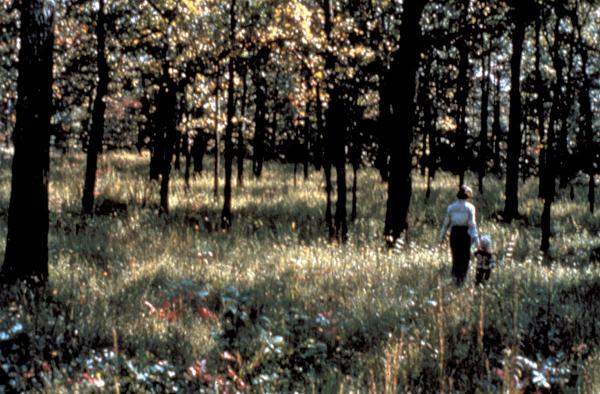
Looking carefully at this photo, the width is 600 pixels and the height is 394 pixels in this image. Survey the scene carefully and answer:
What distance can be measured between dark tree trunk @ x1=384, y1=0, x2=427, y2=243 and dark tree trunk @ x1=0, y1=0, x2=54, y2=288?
289 inches

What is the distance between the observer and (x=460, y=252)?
28.2ft

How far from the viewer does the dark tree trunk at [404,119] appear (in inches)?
482

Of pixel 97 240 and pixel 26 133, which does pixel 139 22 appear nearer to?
pixel 97 240

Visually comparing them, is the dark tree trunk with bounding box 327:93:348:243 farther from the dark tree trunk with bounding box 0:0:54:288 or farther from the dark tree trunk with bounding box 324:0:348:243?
the dark tree trunk with bounding box 0:0:54:288

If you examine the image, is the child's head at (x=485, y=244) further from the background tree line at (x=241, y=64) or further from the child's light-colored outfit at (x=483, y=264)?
the background tree line at (x=241, y=64)

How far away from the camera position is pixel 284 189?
22047 millimetres

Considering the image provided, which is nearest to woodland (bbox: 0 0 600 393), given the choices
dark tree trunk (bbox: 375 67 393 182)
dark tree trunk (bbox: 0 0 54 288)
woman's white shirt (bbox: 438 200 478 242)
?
dark tree trunk (bbox: 0 0 54 288)

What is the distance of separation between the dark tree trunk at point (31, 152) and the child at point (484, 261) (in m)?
5.78

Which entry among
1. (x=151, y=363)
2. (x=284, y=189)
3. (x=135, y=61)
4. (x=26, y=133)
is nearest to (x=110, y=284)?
(x=26, y=133)

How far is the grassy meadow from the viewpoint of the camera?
182 inches

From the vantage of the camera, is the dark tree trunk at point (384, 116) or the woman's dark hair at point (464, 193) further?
the dark tree trunk at point (384, 116)

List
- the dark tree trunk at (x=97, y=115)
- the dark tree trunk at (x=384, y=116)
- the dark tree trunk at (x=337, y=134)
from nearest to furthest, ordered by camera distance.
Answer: the dark tree trunk at (x=337, y=134) < the dark tree trunk at (x=97, y=115) < the dark tree trunk at (x=384, y=116)

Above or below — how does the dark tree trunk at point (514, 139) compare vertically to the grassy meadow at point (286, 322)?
above

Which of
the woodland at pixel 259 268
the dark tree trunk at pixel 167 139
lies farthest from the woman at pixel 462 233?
the dark tree trunk at pixel 167 139
